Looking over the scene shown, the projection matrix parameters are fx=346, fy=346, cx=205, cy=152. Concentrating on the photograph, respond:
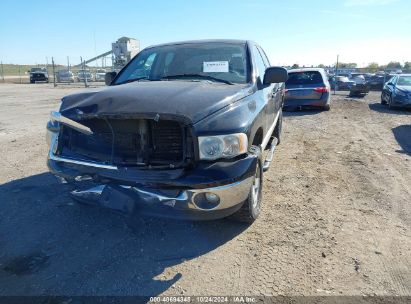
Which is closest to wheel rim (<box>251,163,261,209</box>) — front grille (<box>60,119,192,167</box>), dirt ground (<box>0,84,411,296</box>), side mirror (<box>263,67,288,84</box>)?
dirt ground (<box>0,84,411,296</box>)

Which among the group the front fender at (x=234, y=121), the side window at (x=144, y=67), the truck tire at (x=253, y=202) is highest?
the side window at (x=144, y=67)

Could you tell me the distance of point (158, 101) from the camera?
2930 mm

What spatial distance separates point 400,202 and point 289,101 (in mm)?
7951

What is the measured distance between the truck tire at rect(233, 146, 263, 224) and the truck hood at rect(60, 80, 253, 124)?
0.59m

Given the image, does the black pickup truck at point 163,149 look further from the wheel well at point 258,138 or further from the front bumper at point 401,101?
the front bumper at point 401,101

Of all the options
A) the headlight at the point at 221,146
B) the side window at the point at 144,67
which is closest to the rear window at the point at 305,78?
the side window at the point at 144,67

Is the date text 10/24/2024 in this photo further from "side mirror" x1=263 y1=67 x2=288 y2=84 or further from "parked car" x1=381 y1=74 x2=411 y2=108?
"parked car" x1=381 y1=74 x2=411 y2=108

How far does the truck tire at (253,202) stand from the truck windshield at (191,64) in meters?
1.08

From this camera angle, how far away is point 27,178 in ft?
15.9

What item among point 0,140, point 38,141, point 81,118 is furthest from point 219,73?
point 0,140

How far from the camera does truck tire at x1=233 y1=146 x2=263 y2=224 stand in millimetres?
3215

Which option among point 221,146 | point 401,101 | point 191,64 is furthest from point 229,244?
point 401,101

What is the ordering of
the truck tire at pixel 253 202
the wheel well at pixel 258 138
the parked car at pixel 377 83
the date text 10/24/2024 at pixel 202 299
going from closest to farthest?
the date text 10/24/2024 at pixel 202 299, the truck tire at pixel 253 202, the wheel well at pixel 258 138, the parked car at pixel 377 83

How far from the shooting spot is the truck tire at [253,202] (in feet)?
10.5
